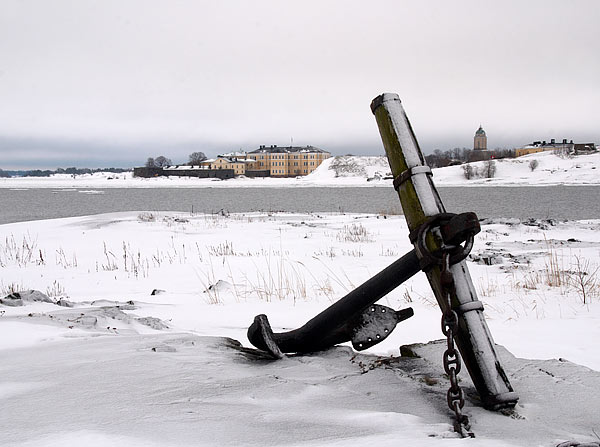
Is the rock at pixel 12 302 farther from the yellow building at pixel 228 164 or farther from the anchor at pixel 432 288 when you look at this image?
the yellow building at pixel 228 164

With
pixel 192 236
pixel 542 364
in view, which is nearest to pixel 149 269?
pixel 192 236

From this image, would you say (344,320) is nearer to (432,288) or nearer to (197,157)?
(432,288)

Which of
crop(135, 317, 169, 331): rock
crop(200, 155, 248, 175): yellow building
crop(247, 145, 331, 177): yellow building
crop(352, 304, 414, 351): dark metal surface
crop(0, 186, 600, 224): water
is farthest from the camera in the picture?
crop(247, 145, 331, 177): yellow building

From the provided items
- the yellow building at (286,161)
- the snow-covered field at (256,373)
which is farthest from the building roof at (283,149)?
the snow-covered field at (256,373)

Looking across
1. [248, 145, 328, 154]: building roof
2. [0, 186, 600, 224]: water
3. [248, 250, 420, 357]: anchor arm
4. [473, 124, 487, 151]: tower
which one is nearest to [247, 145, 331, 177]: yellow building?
[248, 145, 328, 154]: building roof

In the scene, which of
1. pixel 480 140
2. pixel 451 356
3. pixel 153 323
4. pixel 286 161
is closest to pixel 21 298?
pixel 153 323

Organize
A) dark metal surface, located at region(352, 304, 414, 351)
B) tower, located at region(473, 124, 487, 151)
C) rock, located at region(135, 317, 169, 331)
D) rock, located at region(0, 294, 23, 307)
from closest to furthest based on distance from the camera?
dark metal surface, located at region(352, 304, 414, 351) → rock, located at region(135, 317, 169, 331) → rock, located at region(0, 294, 23, 307) → tower, located at region(473, 124, 487, 151)

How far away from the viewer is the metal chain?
179 cm

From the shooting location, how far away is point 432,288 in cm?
216

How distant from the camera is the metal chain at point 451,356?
1795 mm

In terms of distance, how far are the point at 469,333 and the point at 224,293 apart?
4581 mm

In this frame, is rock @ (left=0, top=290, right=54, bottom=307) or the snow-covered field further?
rock @ (left=0, top=290, right=54, bottom=307)

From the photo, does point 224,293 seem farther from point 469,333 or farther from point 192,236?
point 192,236

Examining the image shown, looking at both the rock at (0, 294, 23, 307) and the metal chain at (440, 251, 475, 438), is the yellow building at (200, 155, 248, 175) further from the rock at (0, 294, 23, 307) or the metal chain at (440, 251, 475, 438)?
the metal chain at (440, 251, 475, 438)
